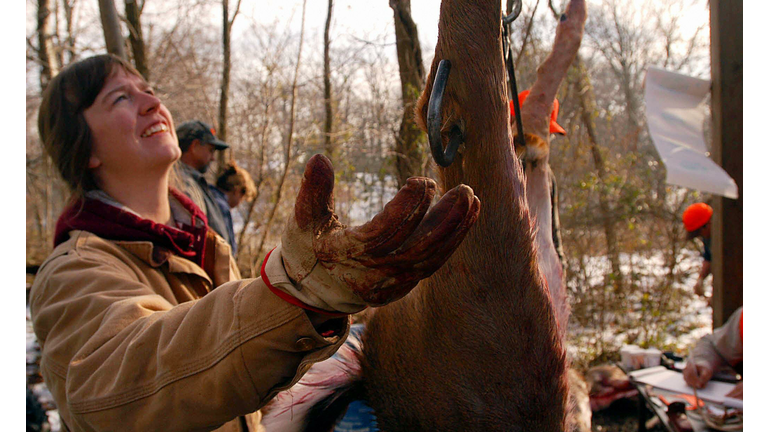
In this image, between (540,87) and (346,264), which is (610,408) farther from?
(346,264)

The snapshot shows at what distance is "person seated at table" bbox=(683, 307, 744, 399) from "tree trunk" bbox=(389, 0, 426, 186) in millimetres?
2442

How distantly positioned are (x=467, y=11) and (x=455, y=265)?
0.67 metres

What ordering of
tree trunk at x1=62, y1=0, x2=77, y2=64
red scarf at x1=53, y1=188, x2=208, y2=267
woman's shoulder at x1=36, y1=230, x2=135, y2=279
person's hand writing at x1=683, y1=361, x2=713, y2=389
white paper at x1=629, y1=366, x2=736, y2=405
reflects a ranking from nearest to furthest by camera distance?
woman's shoulder at x1=36, y1=230, x2=135, y2=279, red scarf at x1=53, y1=188, x2=208, y2=267, white paper at x1=629, y1=366, x2=736, y2=405, person's hand writing at x1=683, y1=361, x2=713, y2=389, tree trunk at x1=62, y1=0, x2=77, y2=64

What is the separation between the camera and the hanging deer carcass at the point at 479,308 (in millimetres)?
1284

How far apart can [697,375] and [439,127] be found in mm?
3597

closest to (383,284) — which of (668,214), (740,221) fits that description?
(740,221)

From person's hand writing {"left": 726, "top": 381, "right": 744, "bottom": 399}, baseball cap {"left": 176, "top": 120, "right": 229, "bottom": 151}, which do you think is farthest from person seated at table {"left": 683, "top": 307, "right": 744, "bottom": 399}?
baseball cap {"left": 176, "top": 120, "right": 229, "bottom": 151}

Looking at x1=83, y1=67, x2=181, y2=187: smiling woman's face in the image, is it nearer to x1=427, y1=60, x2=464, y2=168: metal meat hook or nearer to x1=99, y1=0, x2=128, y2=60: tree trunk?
x1=427, y1=60, x2=464, y2=168: metal meat hook

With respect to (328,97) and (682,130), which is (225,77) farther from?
(682,130)

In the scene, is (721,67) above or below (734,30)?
below

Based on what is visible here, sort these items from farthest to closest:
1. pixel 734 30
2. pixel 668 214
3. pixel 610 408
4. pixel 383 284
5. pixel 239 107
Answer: pixel 668 214
pixel 239 107
pixel 610 408
pixel 734 30
pixel 383 284

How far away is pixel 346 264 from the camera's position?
826 mm

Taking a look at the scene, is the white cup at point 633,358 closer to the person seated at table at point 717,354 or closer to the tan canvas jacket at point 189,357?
the person seated at table at point 717,354

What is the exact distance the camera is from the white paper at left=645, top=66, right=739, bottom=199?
3711mm
